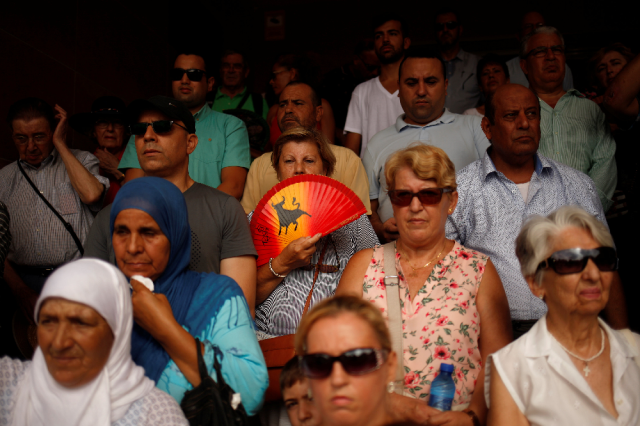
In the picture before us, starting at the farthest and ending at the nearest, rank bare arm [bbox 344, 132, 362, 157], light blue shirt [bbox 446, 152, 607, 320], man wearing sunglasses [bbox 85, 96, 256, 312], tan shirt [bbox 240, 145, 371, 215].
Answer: bare arm [bbox 344, 132, 362, 157] → tan shirt [bbox 240, 145, 371, 215] → light blue shirt [bbox 446, 152, 607, 320] → man wearing sunglasses [bbox 85, 96, 256, 312]

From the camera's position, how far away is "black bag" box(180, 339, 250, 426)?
207 centimetres

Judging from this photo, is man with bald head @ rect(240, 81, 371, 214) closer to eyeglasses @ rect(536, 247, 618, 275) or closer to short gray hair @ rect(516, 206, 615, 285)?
short gray hair @ rect(516, 206, 615, 285)

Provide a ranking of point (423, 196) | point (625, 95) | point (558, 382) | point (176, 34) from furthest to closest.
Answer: point (176, 34) < point (625, 95) < point (423, 196) < point (558, 382)

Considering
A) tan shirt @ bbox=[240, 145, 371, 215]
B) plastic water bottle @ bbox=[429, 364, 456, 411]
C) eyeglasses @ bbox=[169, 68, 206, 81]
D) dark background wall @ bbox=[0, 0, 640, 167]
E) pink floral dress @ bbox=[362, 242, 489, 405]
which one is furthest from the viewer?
dark background wall @ bbox=[0, 0, 640, 167]

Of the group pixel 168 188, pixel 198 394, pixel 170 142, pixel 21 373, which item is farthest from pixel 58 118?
pixel 198 394

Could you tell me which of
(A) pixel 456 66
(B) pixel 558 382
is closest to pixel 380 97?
(A) pixel 456 66

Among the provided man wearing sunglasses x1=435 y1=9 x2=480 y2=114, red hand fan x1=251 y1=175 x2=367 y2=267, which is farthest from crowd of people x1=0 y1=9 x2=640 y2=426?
man wearing sunglasses x1=435 y1=9 x2=480 y2=114

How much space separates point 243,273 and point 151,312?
85 cm

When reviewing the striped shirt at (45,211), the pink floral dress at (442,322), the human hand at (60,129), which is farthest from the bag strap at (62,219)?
the pink floral dress at (442,322)

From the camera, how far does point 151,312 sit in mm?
2184

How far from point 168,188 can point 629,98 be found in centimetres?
281

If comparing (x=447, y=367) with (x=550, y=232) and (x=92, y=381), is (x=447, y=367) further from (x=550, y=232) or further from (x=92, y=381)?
(x=92, y=381)

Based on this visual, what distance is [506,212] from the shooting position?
345 cm

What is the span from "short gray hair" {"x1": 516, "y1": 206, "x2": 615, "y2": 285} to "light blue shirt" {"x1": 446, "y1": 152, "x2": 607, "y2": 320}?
2.97 ft
